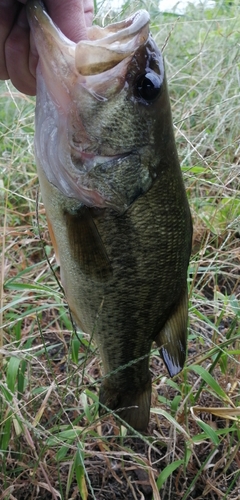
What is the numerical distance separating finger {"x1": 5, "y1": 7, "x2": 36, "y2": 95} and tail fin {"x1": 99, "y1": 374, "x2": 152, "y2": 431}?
1.08 meters

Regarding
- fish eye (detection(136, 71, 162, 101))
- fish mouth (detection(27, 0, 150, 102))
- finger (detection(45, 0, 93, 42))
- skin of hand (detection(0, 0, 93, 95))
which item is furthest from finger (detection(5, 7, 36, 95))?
fish eye (detection(136, 71, 162, 101))

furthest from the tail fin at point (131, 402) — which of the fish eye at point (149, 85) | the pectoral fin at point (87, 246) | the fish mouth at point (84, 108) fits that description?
the fish eye at point (149, 85)

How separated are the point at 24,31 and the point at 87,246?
800 mm

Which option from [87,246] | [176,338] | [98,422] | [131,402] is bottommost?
[98,422]

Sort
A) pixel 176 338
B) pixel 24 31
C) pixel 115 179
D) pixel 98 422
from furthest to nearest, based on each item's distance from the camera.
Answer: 1. pixel 98 422
2. pixel 24 31
3. pixel 176 338
4. pixel 115 179

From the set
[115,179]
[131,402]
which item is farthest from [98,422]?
[115,179]

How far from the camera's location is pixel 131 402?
1.75 metres

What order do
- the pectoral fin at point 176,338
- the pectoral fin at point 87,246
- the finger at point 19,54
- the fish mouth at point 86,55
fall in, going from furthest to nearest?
the finger at point 19,54, the pectoral fin at point 176,338, the pectoral fin at point 87,246, the fish mouth at point 86,55

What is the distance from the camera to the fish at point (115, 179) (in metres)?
1.43

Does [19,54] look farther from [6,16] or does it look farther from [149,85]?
[149,85]

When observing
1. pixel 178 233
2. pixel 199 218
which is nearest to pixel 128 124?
pixel 178 233

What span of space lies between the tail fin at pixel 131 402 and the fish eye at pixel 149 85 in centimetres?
89

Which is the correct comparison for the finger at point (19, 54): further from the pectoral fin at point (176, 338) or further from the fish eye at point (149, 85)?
the pectoral fin at point (176, 338)

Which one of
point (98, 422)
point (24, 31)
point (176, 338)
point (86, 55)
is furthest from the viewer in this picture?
point (98, 422)
